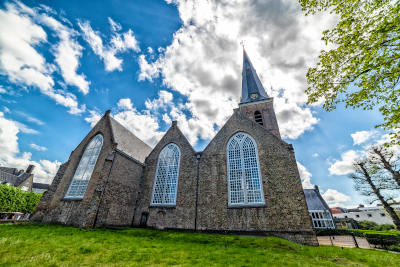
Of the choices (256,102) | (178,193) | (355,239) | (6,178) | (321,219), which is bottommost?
(355,239)

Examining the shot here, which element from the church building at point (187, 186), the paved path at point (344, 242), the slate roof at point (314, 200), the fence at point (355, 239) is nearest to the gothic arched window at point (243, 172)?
the church building at point (187, 186)

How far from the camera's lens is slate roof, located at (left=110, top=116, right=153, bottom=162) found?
770 inches

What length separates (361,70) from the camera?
23.1ft

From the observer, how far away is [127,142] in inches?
834

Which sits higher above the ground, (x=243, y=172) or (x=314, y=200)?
(x=314, y=200)

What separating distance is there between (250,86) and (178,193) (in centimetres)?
2211

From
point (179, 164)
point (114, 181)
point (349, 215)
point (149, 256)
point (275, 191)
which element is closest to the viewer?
point (149, 256)

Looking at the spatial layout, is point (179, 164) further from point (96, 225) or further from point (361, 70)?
point (361, 70)

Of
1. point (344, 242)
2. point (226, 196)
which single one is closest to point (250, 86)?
point (226, 196)

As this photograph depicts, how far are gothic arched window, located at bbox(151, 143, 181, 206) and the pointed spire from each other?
15158 millimetres

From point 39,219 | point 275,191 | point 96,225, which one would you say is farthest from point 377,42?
point 39,219

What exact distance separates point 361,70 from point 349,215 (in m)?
72.7

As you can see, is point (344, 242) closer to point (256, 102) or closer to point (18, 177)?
point (256, 102)

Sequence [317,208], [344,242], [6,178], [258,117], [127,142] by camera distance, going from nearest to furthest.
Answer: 1. [344,242]
2. [127,142]
3. [258,117]
4. [317,208]
5. [6,178]
